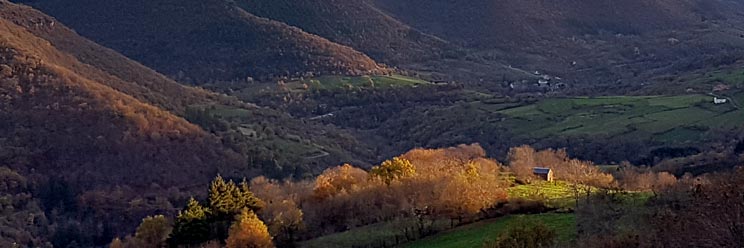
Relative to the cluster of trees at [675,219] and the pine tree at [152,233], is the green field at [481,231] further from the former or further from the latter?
the pine tree at [152,233]

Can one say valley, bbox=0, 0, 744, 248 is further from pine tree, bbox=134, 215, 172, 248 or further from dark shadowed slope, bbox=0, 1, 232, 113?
dark shadowed slope, bbox=0, 1, 232, 113

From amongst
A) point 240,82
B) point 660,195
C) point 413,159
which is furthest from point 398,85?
point 660,195

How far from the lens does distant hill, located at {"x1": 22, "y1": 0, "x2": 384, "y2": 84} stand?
166000 mm

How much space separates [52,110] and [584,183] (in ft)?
190

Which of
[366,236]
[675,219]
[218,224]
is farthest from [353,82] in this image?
[675,219]

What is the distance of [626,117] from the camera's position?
103 meters

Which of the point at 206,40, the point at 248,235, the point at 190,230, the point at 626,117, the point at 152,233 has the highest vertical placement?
the point at 206,40

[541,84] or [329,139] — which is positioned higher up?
[541,84]

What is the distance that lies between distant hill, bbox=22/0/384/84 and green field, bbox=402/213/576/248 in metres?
118

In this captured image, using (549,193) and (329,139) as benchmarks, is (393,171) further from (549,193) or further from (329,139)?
(329,139)

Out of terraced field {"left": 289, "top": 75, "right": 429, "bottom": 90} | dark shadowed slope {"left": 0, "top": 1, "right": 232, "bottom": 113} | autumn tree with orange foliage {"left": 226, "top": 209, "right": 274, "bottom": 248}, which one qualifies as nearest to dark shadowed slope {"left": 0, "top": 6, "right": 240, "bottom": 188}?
dark shadowed slope {"left": 0, "top": 1, "right": 232, "bottom": 113}

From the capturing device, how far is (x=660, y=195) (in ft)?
122

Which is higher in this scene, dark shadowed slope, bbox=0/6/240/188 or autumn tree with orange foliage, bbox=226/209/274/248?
dark shadowed slope, bbox=0/6/240/188

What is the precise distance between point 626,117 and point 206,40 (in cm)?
9503
